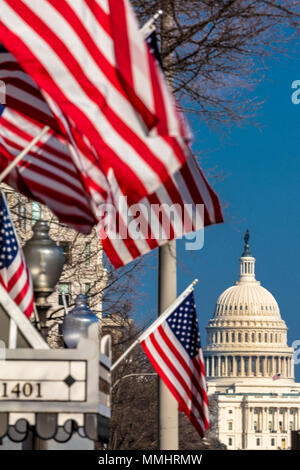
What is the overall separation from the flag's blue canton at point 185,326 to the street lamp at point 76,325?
3.42 meters

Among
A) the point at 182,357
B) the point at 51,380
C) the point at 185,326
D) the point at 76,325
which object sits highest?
the point at 185,326

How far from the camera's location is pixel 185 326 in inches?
674

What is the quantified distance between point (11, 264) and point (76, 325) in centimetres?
117

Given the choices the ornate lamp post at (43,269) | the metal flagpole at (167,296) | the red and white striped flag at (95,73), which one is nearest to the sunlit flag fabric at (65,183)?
the ornate lamp post at (43,269)

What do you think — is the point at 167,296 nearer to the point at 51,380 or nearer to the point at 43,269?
the point at 43,269

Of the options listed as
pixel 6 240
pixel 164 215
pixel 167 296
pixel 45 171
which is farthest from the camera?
pixel 167 296

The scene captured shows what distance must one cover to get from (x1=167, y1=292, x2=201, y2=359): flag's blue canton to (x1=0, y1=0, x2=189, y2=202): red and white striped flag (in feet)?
21.8

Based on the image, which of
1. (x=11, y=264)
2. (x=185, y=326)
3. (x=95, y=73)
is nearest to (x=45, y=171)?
(x=11, y=264)

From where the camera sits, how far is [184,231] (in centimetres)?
1323

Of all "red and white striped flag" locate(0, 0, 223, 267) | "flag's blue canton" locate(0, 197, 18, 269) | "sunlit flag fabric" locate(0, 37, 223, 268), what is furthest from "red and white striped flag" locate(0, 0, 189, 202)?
"flag's blue canton" locate(0, 197, 18, 269)
